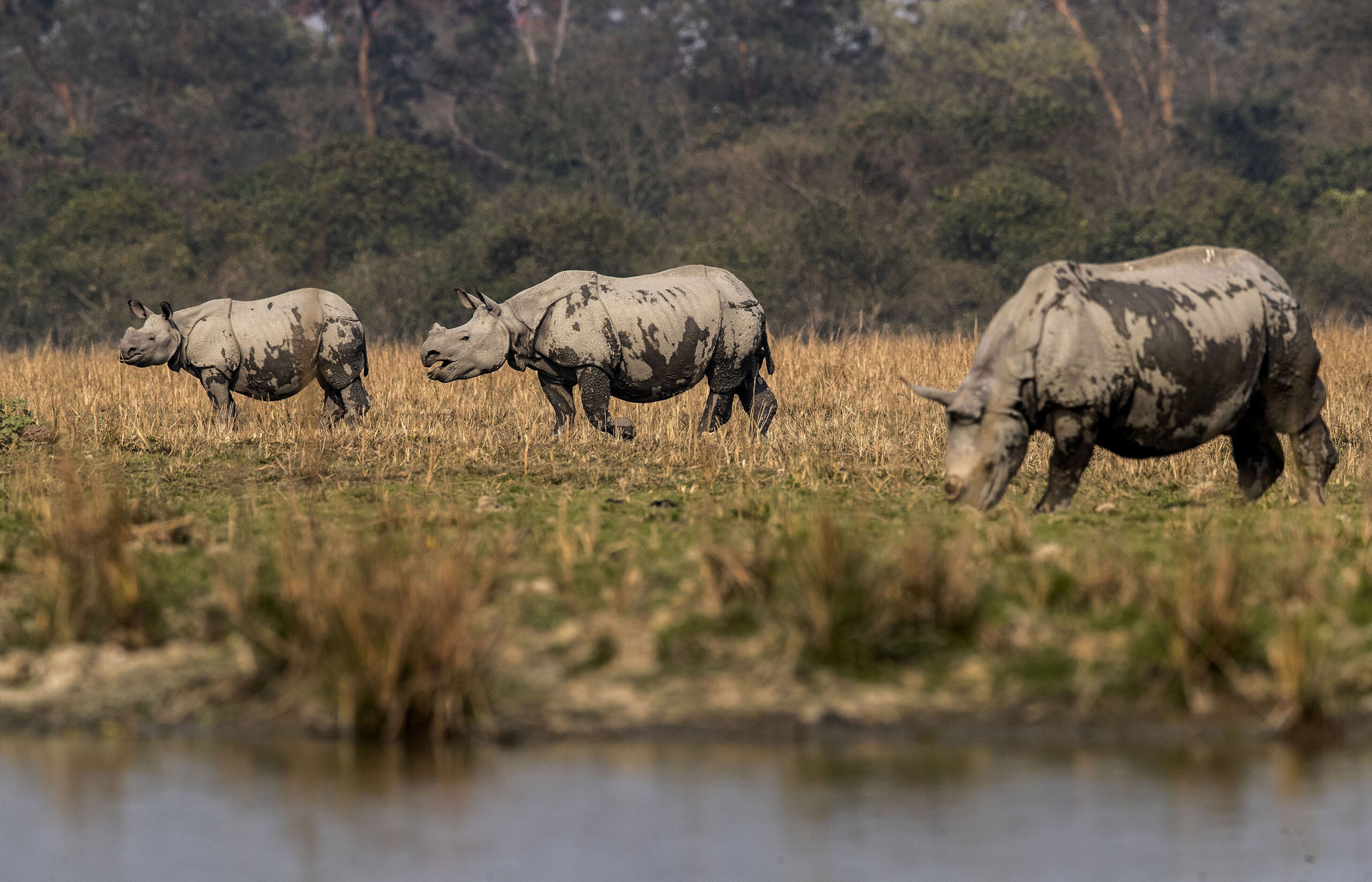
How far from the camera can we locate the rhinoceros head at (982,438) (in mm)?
8891

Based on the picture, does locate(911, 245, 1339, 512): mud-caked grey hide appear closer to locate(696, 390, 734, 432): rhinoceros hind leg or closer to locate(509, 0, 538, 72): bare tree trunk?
locate(696, 390, 734, 432): rhinoceros hind leg

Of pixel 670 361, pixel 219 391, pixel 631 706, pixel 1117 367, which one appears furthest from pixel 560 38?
pixel 631 706

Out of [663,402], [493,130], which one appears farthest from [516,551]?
[493,130]

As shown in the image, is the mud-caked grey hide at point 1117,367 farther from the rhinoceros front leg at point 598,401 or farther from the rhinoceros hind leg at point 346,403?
the rhinoceros hind leg at point 346,403

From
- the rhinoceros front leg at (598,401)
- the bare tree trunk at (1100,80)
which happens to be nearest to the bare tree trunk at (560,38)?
the bare tree trunk at (1100,80)

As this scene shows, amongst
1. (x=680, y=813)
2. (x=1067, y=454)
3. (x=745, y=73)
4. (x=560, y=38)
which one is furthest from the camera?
(x=560, y=38)

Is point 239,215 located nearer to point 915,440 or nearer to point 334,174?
point 334,174

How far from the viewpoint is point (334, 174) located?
34.3m

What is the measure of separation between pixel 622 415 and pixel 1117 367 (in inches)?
276

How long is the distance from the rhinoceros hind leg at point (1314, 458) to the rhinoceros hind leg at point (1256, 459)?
0.10 m

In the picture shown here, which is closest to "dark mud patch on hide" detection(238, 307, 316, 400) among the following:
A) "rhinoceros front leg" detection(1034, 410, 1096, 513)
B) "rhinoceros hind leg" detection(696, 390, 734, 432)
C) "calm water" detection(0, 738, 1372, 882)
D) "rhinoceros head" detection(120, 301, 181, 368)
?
"rhinoceros head" detection(120, 301, 181, 368)

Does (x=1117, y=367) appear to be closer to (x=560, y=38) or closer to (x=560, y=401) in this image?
(x=560, y=401)

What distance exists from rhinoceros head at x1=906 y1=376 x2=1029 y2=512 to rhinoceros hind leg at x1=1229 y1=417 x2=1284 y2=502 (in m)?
1.51

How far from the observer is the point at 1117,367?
8836 mm
